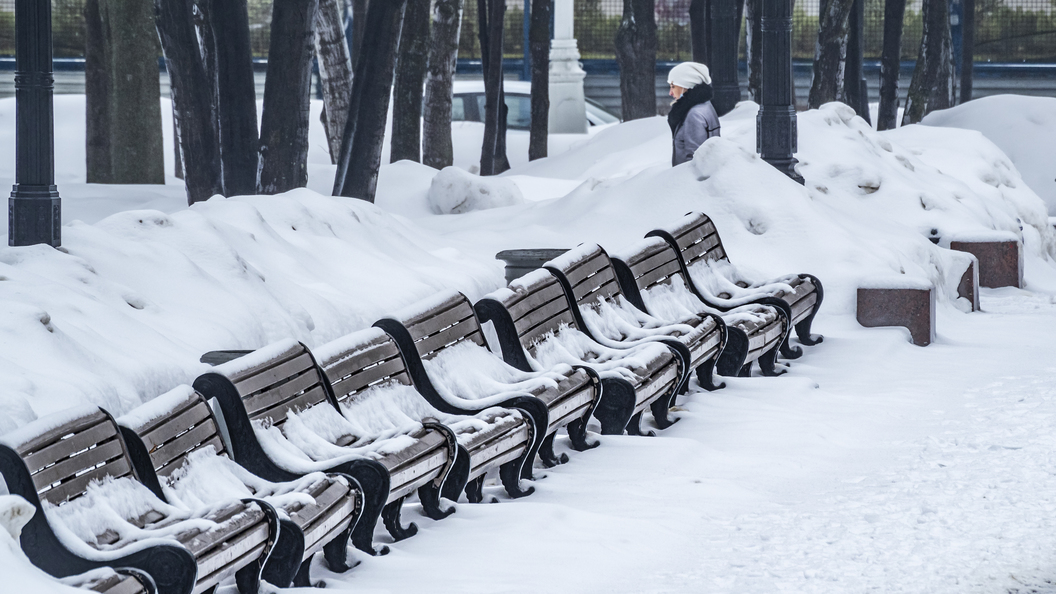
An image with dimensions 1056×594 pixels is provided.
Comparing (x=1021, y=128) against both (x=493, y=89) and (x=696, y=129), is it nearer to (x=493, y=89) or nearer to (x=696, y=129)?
(x=493, y=89)

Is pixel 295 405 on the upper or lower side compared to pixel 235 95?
lower

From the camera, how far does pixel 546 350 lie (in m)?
6.27

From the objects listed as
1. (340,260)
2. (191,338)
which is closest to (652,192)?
(340,260)

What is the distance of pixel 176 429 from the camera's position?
4.10 metres

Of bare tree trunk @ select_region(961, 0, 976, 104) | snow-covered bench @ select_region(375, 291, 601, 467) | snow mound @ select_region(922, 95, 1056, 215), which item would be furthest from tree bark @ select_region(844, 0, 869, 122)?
snow-covered bench @ select_region(375, 291, 601, 467)

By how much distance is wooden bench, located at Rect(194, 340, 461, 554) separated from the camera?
442cm

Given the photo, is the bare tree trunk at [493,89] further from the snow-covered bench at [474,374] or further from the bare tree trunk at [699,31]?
the snow-covered bench at [474,374]

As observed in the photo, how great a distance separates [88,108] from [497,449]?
456 inches

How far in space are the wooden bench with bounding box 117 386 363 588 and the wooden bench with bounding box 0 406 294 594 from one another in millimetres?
82

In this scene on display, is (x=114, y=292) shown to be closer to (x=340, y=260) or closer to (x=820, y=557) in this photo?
(x=340, y=260)

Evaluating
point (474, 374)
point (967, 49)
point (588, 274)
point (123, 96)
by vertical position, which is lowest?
point (474, 374)

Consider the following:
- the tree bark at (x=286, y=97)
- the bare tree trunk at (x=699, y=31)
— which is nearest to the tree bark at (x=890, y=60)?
the bare tree trunk at (x=699, y=31)

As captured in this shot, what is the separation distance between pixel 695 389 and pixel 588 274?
95cm

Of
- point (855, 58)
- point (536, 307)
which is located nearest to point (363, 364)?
point (536, 307)
